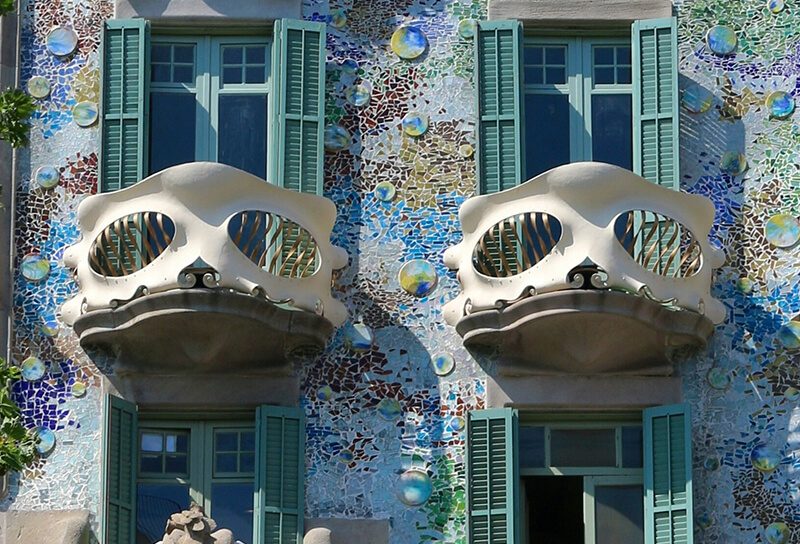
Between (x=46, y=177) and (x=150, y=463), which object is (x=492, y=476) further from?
(x=46, y=177)

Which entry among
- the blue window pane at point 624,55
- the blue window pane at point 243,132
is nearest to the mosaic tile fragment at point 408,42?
the blue window pane at point 243,132

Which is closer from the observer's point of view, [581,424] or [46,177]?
[581,424]

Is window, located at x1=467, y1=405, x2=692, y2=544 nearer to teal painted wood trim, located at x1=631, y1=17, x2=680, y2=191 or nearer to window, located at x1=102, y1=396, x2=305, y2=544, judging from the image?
window, located at x1=102, y1=396, x2=305, y2=544

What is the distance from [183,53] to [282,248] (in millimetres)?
→ 2411

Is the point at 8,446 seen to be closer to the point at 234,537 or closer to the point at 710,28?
the point at 234,537

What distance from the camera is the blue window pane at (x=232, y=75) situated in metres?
26.5

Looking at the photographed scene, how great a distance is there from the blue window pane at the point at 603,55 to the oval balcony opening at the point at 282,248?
333 centimetres

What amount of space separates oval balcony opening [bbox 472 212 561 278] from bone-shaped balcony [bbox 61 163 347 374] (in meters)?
1.29

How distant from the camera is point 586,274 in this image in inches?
→ 981

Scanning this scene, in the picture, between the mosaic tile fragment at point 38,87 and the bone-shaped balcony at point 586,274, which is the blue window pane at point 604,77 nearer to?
the bone-shaped balcony at point 586,274

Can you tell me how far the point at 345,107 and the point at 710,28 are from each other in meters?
3.43

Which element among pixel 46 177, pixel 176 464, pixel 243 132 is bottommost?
pixel 176 464

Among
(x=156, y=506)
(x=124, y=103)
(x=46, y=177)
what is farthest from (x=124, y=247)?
(x=156, y=506)

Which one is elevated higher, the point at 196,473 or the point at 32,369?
the point at 32,369
